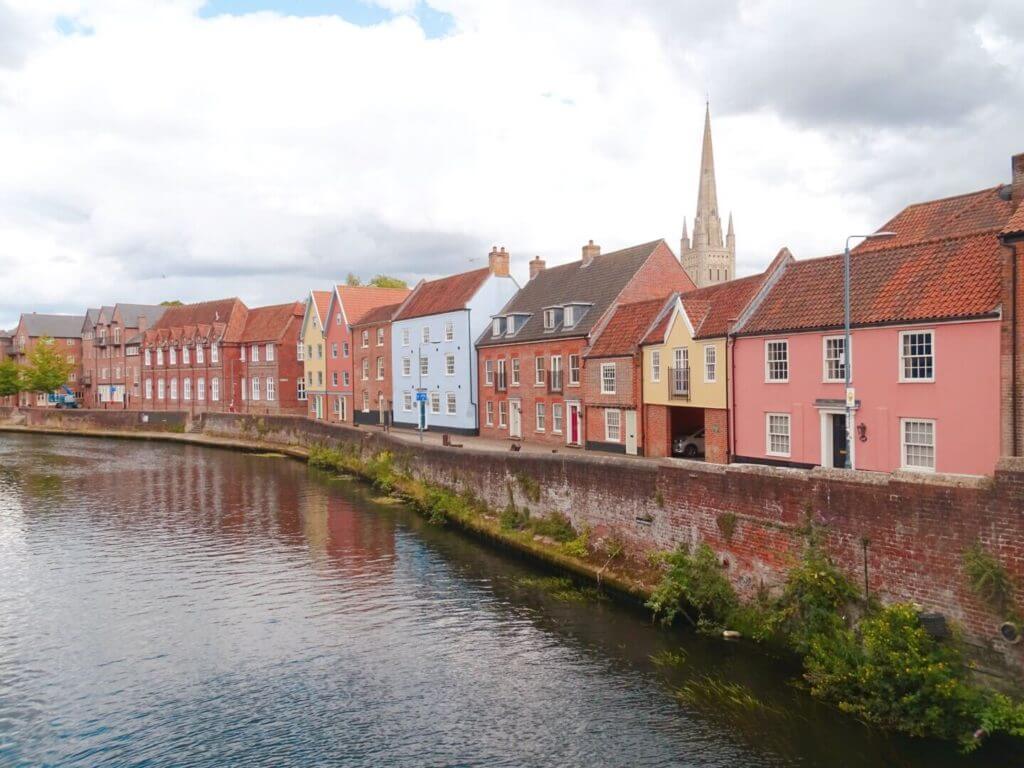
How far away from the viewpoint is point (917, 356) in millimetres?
21828

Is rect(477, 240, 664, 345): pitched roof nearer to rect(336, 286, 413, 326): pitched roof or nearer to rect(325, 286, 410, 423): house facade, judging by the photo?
rect(325, 286, 410, 423): house facade

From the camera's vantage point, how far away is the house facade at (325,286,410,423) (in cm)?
6138

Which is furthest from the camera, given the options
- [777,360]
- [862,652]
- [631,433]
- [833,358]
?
[631,433]

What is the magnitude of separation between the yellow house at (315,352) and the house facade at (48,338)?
47.7 meters

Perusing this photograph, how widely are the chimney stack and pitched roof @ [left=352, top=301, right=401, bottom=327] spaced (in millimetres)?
40243

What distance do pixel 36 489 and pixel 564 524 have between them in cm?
3190

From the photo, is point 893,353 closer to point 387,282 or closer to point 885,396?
point 885,396

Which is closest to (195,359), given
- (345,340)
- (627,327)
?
(345,340)

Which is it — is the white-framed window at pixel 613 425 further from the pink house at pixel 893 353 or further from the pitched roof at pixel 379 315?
the pitched roof at pixel 379 315

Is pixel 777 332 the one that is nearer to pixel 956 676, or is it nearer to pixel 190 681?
pixel 956 676

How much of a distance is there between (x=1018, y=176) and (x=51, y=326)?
371ft

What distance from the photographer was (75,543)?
94.1ft

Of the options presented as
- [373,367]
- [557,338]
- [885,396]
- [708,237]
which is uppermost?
[708,237]

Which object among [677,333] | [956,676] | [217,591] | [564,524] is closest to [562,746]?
[956,676]
